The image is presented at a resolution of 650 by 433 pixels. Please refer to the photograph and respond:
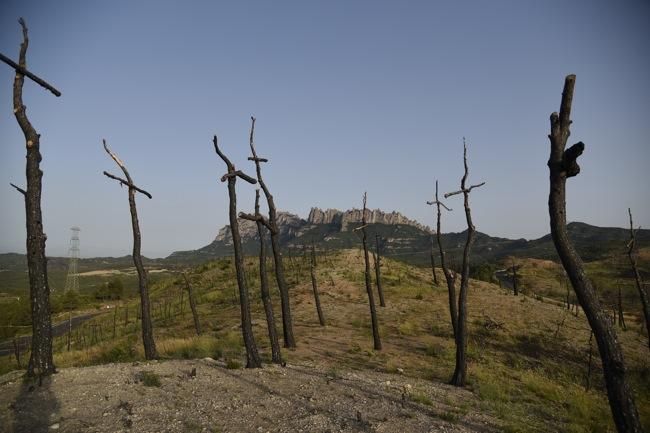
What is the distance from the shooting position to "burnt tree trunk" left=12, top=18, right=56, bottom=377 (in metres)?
10.4

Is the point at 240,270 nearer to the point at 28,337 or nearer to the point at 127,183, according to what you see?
the point at 127,183

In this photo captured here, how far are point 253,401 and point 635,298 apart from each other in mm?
84859

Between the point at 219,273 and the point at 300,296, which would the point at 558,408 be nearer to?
the point at 300,296

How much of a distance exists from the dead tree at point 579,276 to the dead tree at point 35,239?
12.6m

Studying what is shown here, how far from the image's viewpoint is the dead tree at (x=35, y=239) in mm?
10359

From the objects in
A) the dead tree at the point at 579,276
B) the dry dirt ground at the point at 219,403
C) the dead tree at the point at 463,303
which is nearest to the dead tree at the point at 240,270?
the dry dirt ground at the point at 219,403

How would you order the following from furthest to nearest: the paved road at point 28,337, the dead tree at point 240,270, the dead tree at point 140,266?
1. the paved road at point 28,337
2. the dead tree at point 140,266
3. the dead tree at point 240,270

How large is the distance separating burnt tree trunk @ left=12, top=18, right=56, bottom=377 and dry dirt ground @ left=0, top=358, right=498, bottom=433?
0.72 metres

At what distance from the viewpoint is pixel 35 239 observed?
10.7 metres

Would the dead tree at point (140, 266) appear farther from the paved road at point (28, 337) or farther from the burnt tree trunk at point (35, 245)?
the paved road at point (28, 337)

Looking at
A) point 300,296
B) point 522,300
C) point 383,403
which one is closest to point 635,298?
point 522,300

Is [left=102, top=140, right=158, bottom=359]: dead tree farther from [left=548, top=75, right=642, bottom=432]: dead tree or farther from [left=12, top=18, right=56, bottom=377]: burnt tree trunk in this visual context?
[left=548, top=75, right=642, bottom=432]: dead tree

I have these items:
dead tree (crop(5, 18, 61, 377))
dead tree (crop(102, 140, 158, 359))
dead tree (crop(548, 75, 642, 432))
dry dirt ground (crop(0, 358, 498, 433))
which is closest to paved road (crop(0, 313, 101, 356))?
dead tree (crop(102, 140, 158, 359))

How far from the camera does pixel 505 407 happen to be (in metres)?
12.6
